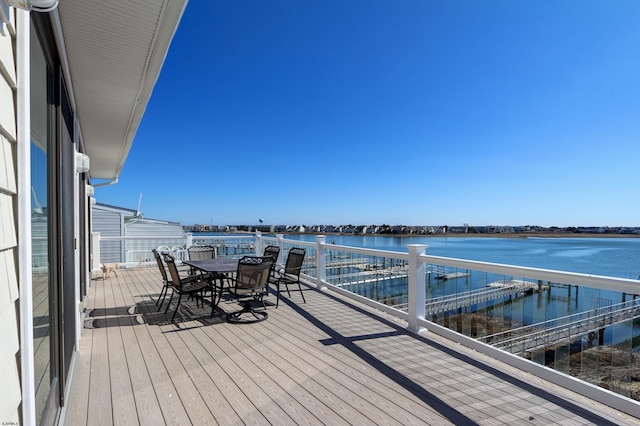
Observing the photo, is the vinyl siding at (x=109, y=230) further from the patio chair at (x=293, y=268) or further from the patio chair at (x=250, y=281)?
the patio chair at (x=250, y=281)

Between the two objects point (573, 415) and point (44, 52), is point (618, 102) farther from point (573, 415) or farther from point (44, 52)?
point (44, 52)

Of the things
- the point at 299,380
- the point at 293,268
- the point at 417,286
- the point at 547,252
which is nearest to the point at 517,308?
the point at 417,286

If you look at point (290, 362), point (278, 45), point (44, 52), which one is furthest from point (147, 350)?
point (278, 45)

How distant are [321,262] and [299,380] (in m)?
3.44

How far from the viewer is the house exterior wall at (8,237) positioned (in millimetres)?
808

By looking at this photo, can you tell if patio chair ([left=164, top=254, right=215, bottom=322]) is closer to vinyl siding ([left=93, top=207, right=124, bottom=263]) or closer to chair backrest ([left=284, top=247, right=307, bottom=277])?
chair backrest ([left=284, top=247, right=307, bottom=277])

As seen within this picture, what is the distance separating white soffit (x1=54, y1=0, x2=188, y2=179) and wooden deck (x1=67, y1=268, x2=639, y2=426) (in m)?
2.68

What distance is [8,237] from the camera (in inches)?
33.9

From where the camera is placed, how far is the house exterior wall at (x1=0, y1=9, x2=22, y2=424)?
0.81m

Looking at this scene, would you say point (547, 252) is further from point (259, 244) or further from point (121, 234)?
point (121, 234)

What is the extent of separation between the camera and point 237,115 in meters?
14.9

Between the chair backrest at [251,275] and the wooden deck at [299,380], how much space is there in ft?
1.64

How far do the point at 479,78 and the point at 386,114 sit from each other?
438 centimetres

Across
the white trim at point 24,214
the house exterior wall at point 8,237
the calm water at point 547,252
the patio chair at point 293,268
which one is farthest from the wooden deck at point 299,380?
the calm water at point 547,252
